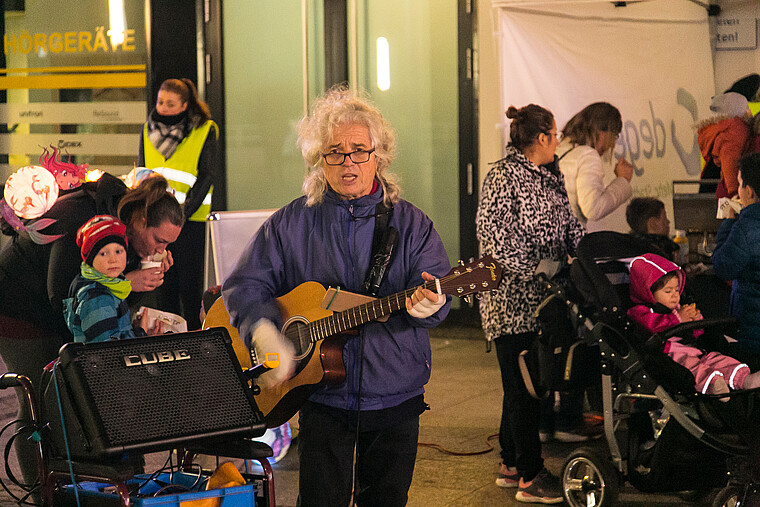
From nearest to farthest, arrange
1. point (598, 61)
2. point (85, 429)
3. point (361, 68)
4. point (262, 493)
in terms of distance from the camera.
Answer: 1. point (85, 429)
2. point (262, 493)
3. point (598, 61)
4. point (361, 68)

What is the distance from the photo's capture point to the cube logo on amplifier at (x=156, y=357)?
2.71 m

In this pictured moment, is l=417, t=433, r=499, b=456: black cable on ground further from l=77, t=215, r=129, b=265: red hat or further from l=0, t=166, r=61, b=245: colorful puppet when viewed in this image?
l=0, t=166, r=61, b=245: colorful puppet

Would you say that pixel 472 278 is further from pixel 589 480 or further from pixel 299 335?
pixel 589 480

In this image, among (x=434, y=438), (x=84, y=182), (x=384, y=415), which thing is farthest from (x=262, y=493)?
(x=434, y=438)

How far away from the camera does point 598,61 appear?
275 inches

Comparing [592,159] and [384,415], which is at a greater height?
[592,159]

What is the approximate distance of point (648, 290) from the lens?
14.7 ft

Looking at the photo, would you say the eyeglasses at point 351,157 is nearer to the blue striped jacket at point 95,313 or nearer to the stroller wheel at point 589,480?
the blue striped jacket at point 95,313

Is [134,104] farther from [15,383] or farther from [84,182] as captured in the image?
[15,383]

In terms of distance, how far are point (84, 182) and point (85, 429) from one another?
8.18ft

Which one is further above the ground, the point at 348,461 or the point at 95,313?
the point at 95,313

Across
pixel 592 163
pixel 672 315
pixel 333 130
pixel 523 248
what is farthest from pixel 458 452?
pixel 333 130

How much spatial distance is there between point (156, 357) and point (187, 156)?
448 cm

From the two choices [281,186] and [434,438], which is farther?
[281,186]
